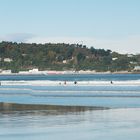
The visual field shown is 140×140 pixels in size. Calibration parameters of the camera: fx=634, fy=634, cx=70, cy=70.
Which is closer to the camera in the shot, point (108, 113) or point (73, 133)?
point (73, 133)

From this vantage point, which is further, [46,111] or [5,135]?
[46,111]

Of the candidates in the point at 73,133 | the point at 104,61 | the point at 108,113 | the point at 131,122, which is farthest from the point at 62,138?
the point at 104,61

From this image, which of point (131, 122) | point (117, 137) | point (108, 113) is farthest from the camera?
point (108, 113)

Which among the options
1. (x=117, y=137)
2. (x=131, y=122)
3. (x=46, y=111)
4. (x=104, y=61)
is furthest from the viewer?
(x=104, y=61)

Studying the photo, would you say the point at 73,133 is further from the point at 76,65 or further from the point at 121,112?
the point at 76,65

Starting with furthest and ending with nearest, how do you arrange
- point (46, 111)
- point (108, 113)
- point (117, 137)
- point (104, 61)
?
point (104, 61) → point (46, 111) → point (108, 113) → point (117, 137)

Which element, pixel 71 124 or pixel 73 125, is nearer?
pixel 73 125

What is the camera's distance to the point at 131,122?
29.0m

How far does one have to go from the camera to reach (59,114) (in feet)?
113

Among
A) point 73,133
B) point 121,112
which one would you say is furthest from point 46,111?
point 73,133

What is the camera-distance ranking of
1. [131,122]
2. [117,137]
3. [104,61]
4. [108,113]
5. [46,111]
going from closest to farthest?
[117,137] → [131,122] → [108,113] → [46,111] → [104,61]

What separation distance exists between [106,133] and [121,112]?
29.4ft

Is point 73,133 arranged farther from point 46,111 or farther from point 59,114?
point 46,111

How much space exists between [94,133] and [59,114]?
8.94m
